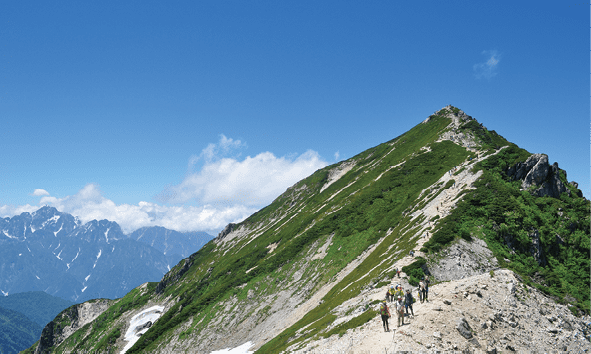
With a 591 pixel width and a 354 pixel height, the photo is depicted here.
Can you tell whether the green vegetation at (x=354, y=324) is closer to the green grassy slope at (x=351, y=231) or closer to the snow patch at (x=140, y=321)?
the green grassy slope at (x=351, y=231)

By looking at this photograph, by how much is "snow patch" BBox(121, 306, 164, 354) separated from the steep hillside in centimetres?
75

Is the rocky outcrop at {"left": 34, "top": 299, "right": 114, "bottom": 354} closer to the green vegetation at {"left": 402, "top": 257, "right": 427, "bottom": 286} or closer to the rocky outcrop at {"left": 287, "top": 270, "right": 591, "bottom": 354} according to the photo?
the rocky outcrop at {"left": 287, "top": 270, "right": 591, "bottom": 354}

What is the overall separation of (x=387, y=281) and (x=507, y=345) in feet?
51.9

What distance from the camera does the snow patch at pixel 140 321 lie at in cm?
12065

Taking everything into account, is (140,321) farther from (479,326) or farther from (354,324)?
(479,326)

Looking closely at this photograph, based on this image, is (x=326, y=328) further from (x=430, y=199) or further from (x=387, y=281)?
(x=430, y=199)

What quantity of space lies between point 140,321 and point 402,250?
13079cm

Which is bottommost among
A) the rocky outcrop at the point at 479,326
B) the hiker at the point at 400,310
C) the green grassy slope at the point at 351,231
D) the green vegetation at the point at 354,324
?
the rocky outcrop at the point at 479,326

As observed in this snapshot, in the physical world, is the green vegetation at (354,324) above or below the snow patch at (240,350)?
above

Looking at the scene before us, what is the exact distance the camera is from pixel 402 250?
4825 cm

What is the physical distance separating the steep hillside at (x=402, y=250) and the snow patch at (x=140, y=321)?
0.75 meters

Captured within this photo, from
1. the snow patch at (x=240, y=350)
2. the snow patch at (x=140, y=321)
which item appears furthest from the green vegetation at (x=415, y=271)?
the snow patch at (x=140, y=321)

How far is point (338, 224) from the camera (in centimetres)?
9156

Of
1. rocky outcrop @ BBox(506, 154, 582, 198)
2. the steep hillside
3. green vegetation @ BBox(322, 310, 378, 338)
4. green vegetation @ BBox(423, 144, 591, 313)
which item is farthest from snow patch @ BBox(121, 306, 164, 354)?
rocky outcrop @ BBox(506, 154, 582, 198)
